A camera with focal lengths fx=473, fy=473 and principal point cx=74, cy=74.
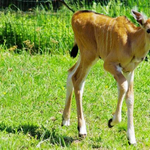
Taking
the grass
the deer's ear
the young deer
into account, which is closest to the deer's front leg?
the young deer

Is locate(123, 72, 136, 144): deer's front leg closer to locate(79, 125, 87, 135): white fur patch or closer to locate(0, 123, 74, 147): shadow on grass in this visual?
locate(79, 125, 87, 135): white fur patch

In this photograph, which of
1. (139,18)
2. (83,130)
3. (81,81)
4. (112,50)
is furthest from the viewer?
(81,81)

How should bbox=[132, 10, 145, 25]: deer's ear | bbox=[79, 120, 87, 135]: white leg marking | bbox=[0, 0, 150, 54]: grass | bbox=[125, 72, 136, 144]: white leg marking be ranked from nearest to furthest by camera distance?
1. bbox=[132, 10, 145, 25]: deer's ear
2. bbox=[125, 72, 136, 144]: white leg marking
3. bbox=[79, 120, 87, 135]: white leg marking
4. bbox=[0, 0, 150, 54]: grass

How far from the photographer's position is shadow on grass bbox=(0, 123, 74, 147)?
5805mm

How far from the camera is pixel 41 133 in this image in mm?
6055

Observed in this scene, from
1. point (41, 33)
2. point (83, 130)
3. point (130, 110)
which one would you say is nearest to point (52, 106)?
point (83, 130)

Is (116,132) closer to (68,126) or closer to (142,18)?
(68,126)

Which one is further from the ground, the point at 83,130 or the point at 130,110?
the point at 130,110

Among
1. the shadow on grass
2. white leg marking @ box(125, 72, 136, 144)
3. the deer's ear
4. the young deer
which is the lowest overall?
the shadow on grass

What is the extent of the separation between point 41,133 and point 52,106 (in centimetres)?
98

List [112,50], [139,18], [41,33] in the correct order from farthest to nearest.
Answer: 1. [41,33]
2. [112,50]
3. [139,18]

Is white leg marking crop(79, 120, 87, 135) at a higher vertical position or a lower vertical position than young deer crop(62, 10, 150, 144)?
lower

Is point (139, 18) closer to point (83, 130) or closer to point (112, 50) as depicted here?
point (112, 50)

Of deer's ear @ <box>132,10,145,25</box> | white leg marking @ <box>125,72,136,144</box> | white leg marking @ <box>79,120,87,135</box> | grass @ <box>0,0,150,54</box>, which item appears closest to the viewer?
deer's ear @ <box>132,10,145,25</box>
